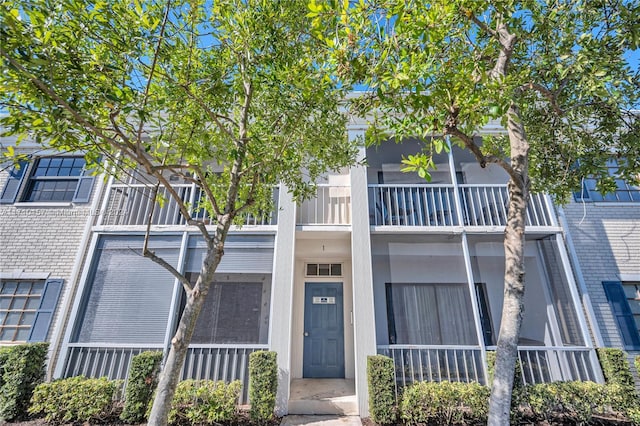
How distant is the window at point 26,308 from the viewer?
20.0 ft

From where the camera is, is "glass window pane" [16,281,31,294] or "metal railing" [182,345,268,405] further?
"glass window pane" [16,281,31,294]

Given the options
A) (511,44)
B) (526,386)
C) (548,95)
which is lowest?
(526,386)

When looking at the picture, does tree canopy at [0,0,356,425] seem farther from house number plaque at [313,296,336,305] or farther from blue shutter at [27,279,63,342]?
blue shutter at [27,279,63,342]

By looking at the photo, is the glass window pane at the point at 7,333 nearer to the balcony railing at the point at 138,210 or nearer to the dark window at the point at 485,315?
the balcony railing at the point at 138,210

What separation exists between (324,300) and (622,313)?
6.37 m

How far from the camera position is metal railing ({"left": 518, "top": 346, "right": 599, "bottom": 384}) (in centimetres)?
567

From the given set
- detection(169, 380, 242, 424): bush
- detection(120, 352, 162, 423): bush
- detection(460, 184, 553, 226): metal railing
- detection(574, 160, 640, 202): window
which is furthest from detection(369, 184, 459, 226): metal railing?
detection(120, 352, 162, 423): bush

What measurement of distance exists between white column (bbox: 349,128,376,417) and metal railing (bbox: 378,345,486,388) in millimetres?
433

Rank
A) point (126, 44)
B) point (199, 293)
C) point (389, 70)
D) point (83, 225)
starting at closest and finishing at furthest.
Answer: point (389, 70), point (126, 44), point (199, 293), point (83, 225)

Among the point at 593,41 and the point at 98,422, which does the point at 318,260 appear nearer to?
the point at 98,422

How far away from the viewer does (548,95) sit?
4117mm

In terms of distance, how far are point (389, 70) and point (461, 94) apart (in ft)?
2.39

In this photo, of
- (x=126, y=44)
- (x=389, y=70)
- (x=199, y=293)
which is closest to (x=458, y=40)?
(x=389, y=70)

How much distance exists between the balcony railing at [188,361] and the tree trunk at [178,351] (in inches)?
112
